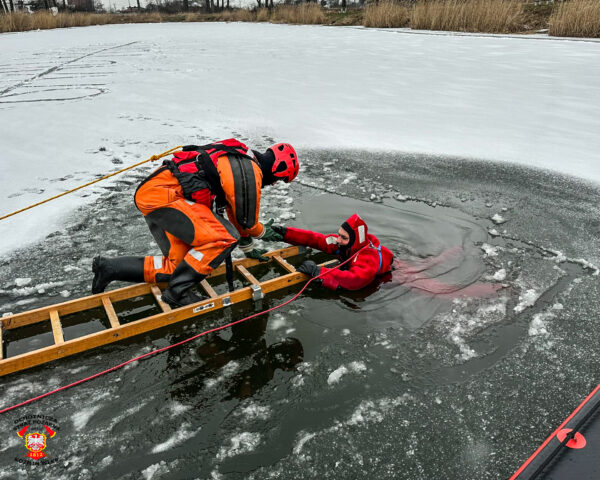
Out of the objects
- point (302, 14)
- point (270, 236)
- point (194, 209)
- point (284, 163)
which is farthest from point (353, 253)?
point (302, 14)

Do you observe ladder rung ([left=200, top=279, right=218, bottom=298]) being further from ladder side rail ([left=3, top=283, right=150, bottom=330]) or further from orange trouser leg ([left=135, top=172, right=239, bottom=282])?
ladder side rail ([left=3, top=283, right=150, bottom=330])

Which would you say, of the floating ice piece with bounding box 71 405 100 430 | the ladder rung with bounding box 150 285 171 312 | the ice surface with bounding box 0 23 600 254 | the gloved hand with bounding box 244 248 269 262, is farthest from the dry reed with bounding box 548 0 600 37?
the floating ice piece with bounding box 71 405 100 430

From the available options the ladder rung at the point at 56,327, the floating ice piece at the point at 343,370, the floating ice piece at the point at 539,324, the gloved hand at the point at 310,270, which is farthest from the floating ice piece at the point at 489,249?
the ladder rung at the point at 56,327

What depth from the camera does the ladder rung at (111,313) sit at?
10.4ft

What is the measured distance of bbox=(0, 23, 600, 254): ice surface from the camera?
21.9 feet

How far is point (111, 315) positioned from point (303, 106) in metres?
7.46

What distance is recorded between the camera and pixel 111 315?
3.27 m

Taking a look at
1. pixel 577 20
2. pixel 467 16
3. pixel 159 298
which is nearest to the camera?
pixel 159 298

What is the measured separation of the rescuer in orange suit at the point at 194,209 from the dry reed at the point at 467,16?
1582 cm

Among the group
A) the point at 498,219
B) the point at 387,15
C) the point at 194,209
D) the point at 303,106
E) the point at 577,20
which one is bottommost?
the point at 498,219

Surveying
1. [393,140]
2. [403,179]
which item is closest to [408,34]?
[393,140]

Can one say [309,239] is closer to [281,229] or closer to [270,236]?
[281,229]

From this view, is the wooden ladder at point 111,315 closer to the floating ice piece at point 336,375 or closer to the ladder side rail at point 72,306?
the ladder side rail at point 72,306

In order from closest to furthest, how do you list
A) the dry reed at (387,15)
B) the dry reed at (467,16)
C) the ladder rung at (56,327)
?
the ladder rung at (56,327) → the dry reed at (467,16) → the dry reed at (387,15)
